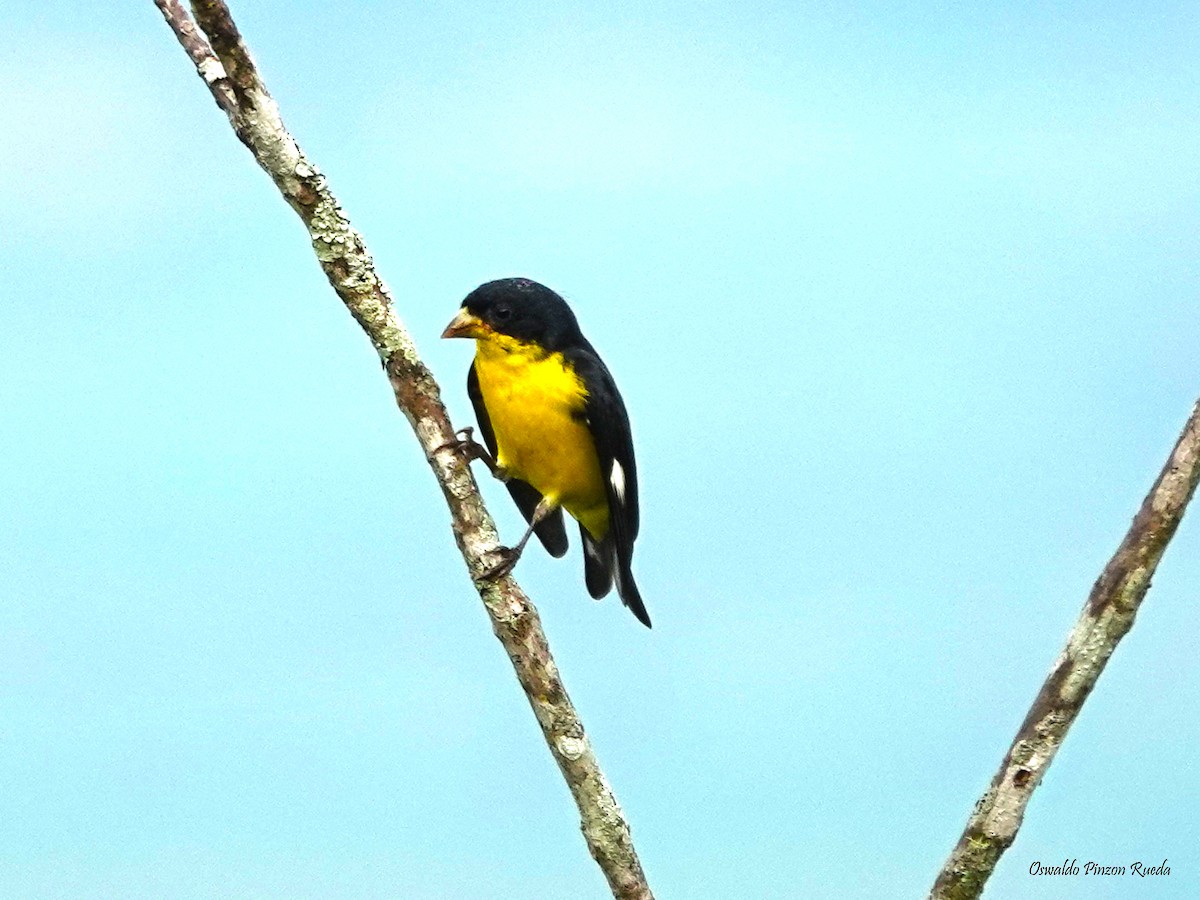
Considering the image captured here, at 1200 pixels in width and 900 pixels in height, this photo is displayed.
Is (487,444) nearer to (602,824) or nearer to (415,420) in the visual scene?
(415,420)

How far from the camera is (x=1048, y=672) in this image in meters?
5.41

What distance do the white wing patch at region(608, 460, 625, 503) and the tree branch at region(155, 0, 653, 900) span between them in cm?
128

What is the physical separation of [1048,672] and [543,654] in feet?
6.02

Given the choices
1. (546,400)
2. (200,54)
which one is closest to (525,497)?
(546,400)

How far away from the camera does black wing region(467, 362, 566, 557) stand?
7.30m

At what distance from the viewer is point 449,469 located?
5836mm

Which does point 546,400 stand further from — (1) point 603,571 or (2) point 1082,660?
(2) point 1082,660

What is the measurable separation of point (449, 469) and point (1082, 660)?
239 cm

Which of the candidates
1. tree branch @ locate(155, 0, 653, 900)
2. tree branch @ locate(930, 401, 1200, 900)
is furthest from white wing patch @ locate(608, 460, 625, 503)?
tree branch @ locate(930, 401, 1200, 900)

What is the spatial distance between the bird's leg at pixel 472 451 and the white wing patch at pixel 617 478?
52 centimetres

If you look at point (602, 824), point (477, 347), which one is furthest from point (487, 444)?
point (602, 824)

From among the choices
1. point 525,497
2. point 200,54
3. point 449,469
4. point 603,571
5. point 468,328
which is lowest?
point 603,571

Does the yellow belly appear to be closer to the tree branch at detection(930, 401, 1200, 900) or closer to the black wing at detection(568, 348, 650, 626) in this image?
the black wing at detection(568, 348, 650, 626)

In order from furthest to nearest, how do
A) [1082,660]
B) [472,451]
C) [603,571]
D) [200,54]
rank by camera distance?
[603,571] < [472,451] < [200,54] < [1082,660]
